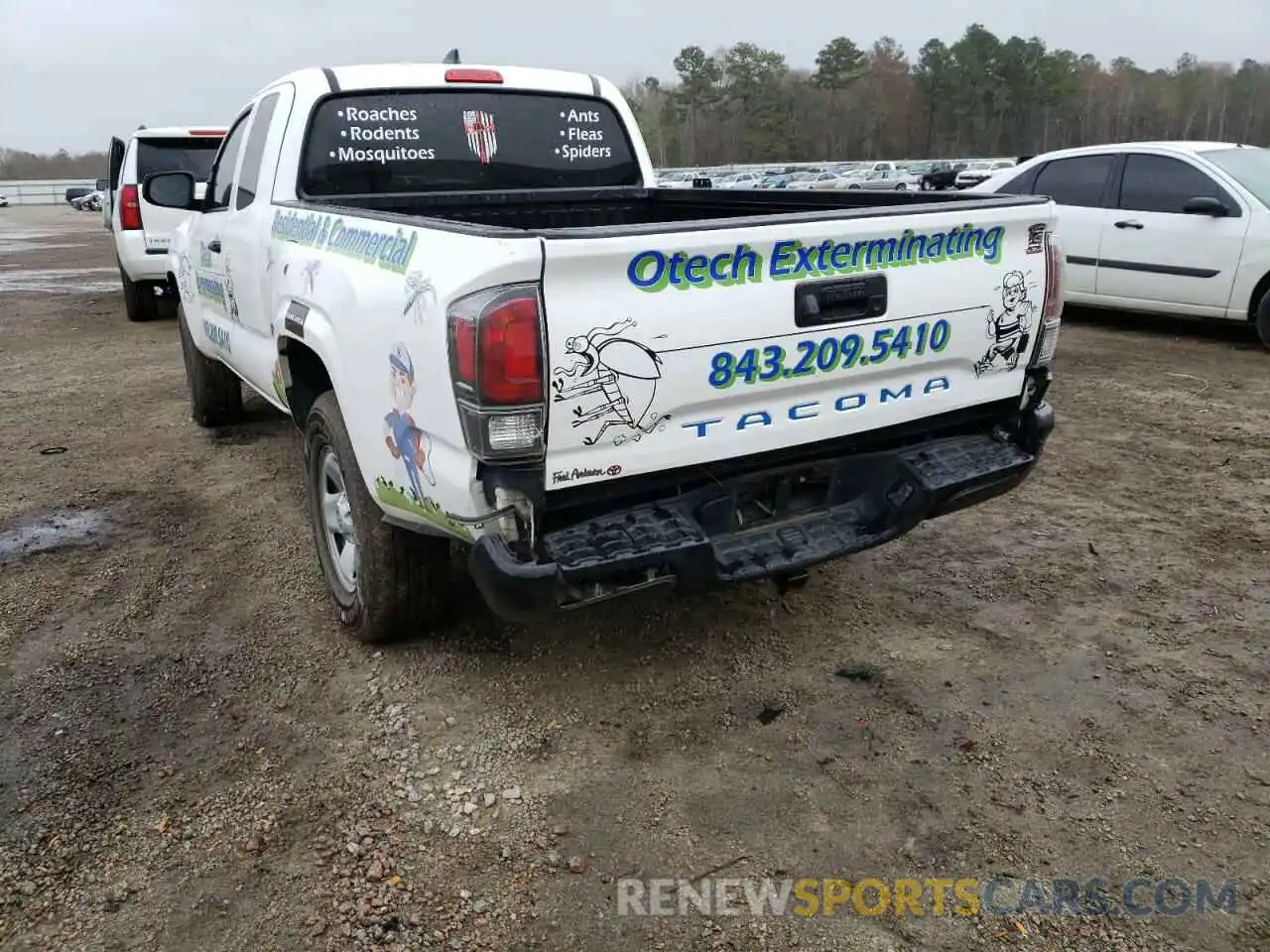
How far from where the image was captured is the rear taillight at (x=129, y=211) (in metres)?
10.7

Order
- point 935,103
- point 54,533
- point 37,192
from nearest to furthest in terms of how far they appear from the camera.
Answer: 1. point 54,533
2. point 37,192
3. point 935,103

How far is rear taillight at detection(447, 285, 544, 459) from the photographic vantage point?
7.99 ft

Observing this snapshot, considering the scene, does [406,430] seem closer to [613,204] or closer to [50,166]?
[613,204]

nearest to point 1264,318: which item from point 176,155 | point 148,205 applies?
point 176,155

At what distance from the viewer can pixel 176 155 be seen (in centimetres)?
1043

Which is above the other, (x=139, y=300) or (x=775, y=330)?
(x=775, y=330)

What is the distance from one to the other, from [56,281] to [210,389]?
12729 millimetres

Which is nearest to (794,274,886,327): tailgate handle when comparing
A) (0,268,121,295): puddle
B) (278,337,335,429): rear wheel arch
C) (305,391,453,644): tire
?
(305,391,453,644): tire

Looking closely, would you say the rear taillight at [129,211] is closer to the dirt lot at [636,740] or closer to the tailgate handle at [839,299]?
the dirt lot at [636,740]

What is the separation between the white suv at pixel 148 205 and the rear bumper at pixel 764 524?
8.76 meters

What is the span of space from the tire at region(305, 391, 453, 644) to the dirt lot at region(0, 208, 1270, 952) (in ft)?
0.49

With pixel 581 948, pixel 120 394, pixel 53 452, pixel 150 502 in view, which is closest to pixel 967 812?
pixel 581 948

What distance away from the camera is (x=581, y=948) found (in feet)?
7.39

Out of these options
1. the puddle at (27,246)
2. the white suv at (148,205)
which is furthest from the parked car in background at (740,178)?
the white suv at (148,205)
